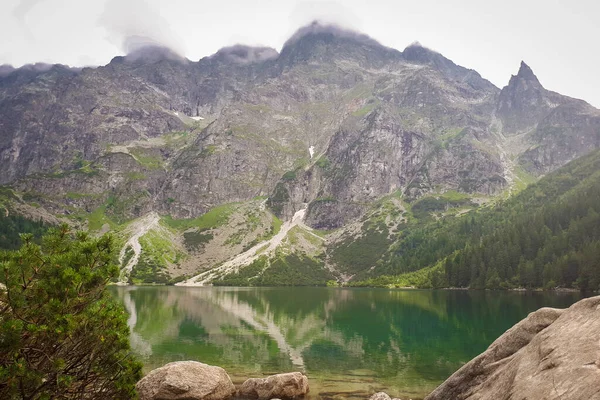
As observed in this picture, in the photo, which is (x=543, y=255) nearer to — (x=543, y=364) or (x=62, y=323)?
(x=543, y=364)

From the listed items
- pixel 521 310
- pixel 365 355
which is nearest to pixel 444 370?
pixel 365 355

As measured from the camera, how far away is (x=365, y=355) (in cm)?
5106

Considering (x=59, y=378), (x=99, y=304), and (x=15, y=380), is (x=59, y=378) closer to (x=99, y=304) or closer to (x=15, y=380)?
(x=15, y=380)

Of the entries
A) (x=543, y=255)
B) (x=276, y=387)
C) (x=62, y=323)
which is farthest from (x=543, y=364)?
(x=543, y=255)

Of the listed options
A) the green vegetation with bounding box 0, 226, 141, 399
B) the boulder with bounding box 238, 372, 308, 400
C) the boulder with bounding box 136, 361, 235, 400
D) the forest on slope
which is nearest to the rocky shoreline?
the green vegetation with bounding box 0, 226, 141, 399

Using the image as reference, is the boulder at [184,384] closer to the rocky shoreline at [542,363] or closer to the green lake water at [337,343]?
the green lake water at [337,343]

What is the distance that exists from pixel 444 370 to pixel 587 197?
18868 centimetres

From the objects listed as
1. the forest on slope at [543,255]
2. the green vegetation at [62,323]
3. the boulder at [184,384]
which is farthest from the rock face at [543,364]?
the forest on slope at [543,255]

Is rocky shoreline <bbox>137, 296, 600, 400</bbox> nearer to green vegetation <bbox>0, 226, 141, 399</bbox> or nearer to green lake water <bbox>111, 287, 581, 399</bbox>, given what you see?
green vegetation <bbox>0, 226, 141, 399</bbox>

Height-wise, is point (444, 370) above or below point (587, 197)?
below

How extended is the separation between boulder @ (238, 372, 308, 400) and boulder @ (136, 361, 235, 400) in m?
1.74

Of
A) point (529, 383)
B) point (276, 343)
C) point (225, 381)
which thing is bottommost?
point (276, 343)

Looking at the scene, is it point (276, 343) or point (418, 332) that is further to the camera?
point (418, 332)

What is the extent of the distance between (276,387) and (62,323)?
22.0 metres
